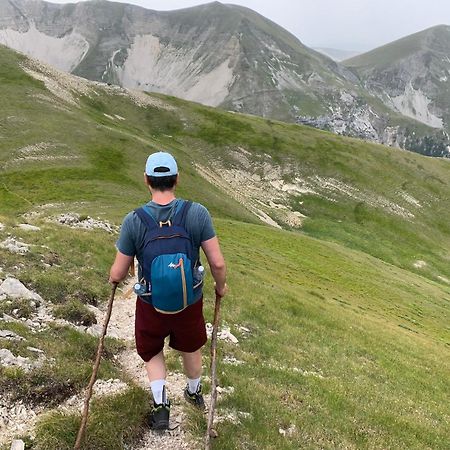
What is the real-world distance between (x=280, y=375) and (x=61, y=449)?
840 centimetres

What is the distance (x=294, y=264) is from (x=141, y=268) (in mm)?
41162

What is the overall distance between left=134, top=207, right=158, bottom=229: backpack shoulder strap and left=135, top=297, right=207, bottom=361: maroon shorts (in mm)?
1726

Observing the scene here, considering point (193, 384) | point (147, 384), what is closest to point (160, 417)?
point (193, 384)

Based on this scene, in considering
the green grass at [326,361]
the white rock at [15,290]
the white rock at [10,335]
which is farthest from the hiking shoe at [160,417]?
the white rock at [15,290]

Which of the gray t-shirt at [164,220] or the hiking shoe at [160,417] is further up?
the gray t-shirt at [164,220]

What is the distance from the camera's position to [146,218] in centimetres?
905

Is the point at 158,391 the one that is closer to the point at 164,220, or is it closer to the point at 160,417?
the point at 160,417

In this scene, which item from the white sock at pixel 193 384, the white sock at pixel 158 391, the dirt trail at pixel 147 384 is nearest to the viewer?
the dirt trail at pixel 147 384

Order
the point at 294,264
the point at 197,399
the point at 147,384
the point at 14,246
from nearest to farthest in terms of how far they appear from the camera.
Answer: the point at 197,399 → the point at 147,384 → the point at 14,246 → the point at 294,264

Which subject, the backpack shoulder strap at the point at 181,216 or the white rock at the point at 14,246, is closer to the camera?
the backpack shoulder strap at the point at 181,216

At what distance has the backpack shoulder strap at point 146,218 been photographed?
8992 mm

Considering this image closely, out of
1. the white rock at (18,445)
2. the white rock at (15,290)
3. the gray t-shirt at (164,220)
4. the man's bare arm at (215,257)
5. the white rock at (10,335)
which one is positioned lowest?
the white rock at (15,290)

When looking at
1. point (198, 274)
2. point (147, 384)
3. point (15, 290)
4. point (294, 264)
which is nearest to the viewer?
point (198, 274)

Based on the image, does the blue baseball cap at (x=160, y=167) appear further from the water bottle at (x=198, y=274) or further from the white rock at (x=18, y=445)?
the white rock at (x=18, y=445)
